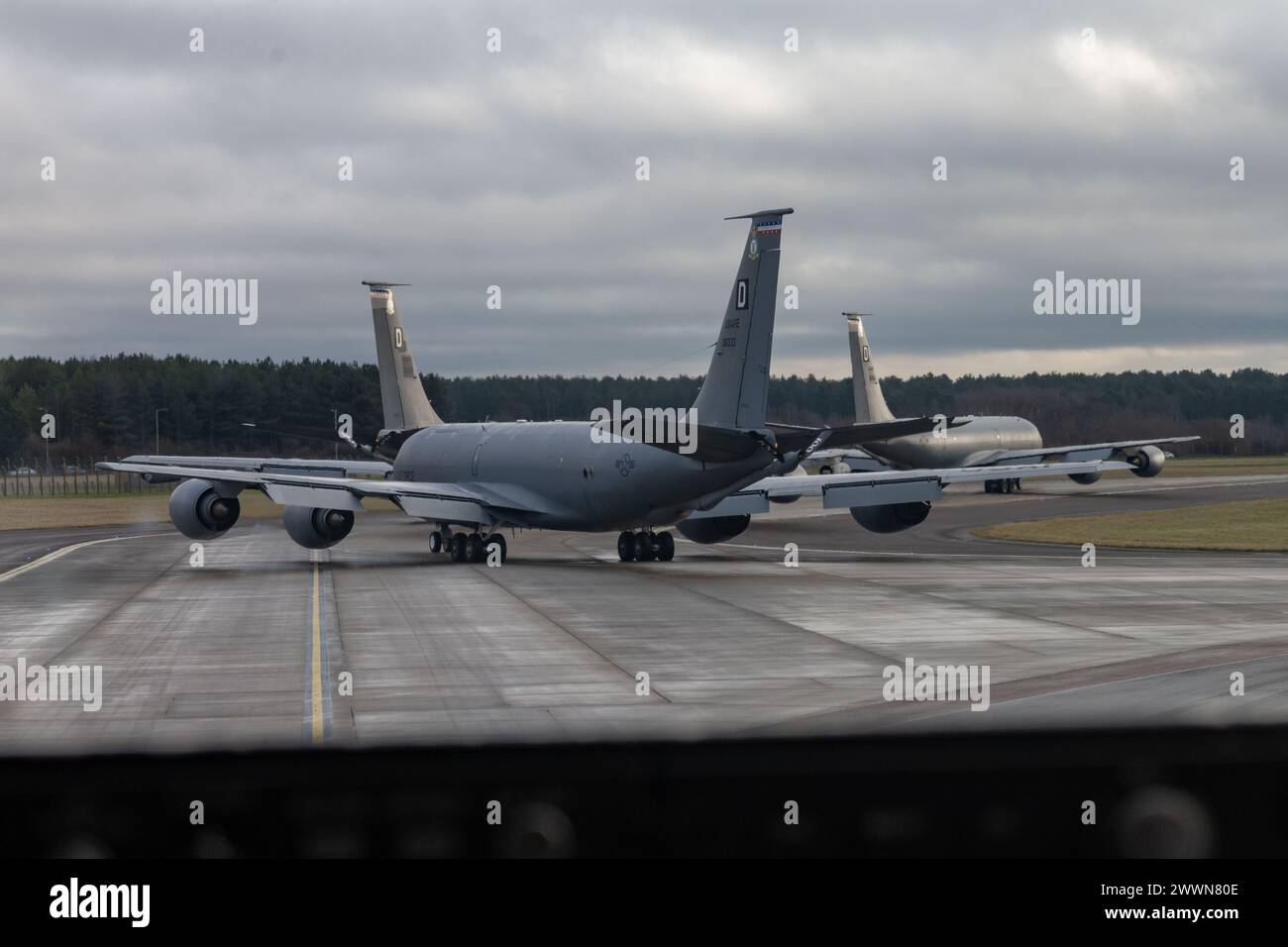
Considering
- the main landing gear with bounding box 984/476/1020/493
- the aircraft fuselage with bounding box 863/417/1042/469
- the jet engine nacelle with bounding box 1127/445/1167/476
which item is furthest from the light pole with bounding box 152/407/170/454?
the jet engine nacelle with bounding box 1127/445/1167/476

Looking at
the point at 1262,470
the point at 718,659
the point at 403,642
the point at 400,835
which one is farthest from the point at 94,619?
the point at 1262,470

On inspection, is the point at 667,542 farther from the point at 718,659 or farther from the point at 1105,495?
the point at 1105,495

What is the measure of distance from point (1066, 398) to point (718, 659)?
112692 millimetres

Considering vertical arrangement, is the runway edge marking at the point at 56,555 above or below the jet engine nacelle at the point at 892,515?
below

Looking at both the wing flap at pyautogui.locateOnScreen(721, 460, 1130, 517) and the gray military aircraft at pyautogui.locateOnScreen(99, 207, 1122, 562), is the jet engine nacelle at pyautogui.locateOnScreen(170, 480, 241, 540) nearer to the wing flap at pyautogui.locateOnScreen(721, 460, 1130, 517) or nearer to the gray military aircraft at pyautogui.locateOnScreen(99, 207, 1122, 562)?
the gray military aircraft at pyautogui.locateOnScreen(99, 207, 1122, 562)

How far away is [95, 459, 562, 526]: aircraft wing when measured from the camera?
48062 mm

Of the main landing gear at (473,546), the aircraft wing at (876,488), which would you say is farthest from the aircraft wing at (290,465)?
the aircraft wing at (876,488)

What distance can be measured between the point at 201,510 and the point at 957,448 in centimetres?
Result: 7272

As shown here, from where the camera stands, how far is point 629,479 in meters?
47.5

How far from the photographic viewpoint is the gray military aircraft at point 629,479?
145ft

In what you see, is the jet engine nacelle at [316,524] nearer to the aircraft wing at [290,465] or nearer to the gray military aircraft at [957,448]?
the aircraft wing at [290,465]

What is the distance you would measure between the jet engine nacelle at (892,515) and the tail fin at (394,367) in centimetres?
2511

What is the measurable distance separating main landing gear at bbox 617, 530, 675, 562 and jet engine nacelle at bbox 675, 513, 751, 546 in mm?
2087

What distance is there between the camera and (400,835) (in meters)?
5.43
